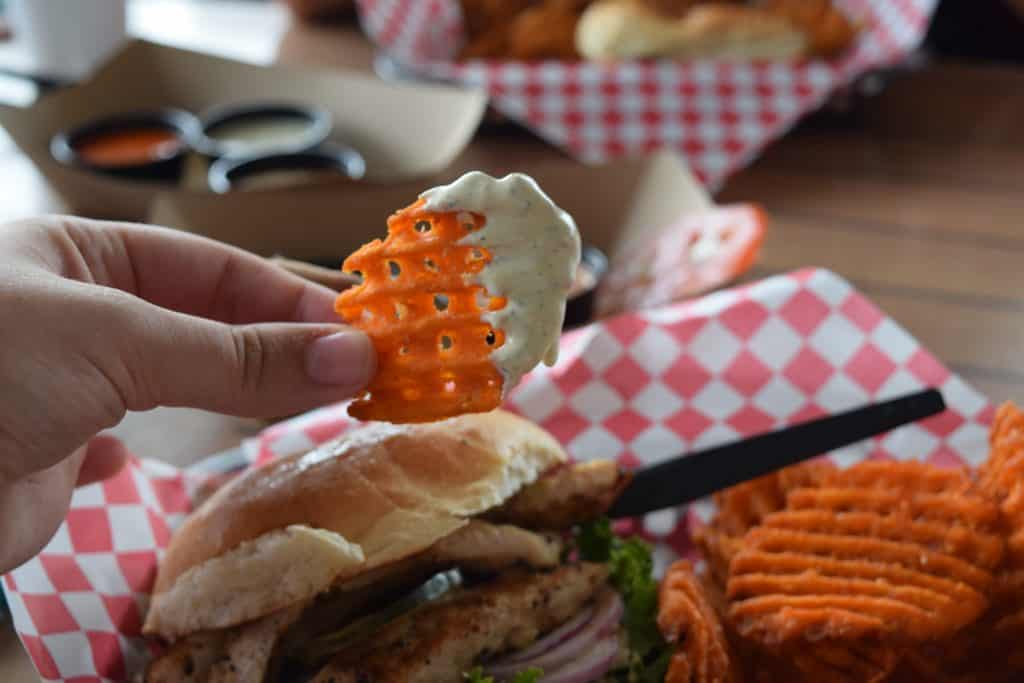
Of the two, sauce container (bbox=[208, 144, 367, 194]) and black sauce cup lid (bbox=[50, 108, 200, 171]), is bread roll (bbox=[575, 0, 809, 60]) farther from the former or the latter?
black sauce cup lid (bbox=[50, 108, 200, 171])

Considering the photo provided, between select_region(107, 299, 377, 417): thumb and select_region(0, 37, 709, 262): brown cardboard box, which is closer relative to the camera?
select_region(107, 299, 377, 417): thumb

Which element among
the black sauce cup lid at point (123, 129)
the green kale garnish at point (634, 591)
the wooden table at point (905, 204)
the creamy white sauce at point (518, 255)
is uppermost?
the creamy white sauce at point (518, 255)

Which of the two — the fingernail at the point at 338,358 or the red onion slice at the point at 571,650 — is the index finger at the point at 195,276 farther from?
the red onion slice at the point at 571,650

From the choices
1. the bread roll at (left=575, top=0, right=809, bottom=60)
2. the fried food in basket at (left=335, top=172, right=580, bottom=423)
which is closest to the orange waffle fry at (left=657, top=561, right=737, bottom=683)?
the fried food in basket at (left=335, top=172, right=580, bottom=423)

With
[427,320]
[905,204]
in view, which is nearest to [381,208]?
[427,320]

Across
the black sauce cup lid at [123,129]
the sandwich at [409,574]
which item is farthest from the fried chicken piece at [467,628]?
the black sauce cup lid at [123,129]

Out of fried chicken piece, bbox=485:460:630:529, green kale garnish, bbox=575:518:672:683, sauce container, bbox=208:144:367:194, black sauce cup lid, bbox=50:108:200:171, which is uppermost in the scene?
fried chicken piece, bbox=485:460:630:529

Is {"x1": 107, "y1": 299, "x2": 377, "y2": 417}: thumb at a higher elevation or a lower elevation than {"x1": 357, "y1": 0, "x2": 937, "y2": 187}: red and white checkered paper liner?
higher

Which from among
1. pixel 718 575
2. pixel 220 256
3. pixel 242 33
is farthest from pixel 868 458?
pixel 242 33
